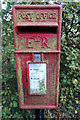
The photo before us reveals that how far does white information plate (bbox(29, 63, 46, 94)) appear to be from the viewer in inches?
51.1

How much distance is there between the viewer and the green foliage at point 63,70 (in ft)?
6.48

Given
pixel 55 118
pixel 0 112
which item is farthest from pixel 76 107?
pixel 0 112

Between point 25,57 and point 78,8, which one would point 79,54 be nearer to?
point 78,8

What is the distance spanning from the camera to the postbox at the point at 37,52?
3.93 ft

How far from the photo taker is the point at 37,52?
126 centimetres

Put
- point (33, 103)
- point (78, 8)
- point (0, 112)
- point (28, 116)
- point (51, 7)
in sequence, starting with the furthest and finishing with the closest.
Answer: point (28, 116) < point (78, 8) < point (0, 112) < point (33, 103) < point (51, 7)

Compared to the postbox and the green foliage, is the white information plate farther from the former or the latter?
the green foliage

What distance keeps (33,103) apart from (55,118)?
1.14 metres

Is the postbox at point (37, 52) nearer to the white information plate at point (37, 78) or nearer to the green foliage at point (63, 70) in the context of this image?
the white information plate at point (37, 78)

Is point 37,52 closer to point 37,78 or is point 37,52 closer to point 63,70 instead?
point 37,78

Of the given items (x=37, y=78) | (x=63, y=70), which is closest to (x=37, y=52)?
(x=37, y=78)

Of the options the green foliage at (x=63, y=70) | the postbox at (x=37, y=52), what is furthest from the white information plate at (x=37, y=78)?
the green foliage at (x=63, y=70)

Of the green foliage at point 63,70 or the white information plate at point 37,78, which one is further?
the green foliage at point 63,70

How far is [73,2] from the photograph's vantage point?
1997 millimetres
